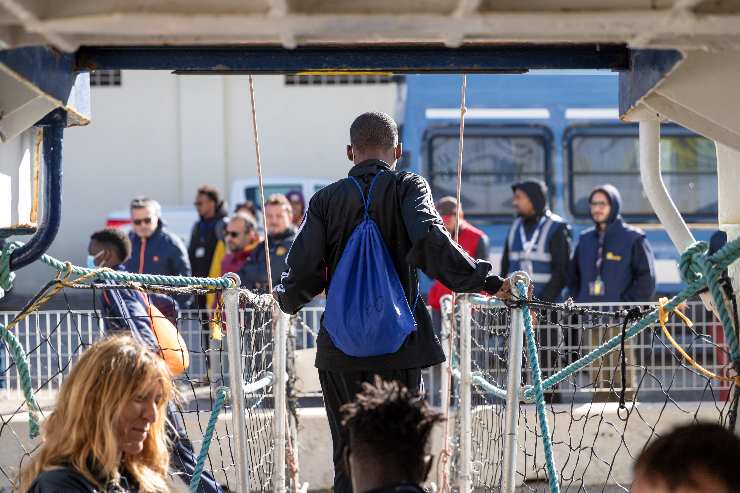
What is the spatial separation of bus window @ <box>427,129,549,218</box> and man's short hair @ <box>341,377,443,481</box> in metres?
11.1

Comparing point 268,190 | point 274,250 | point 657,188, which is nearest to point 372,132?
point 657,188

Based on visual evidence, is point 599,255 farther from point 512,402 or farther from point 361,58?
point 361,58

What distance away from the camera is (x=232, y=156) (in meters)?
21.3

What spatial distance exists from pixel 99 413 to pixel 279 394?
340 cm

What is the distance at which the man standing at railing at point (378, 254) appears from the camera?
175 inches

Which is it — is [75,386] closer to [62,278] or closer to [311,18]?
[62,278]

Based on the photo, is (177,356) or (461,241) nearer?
(177,356)

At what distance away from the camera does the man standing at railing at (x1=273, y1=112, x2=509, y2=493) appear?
4.45 meters

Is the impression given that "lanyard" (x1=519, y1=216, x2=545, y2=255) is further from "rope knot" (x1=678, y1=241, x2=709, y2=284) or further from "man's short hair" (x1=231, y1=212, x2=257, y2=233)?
"rope knot" (x1=678, y1=241, x2=709, y2=284)

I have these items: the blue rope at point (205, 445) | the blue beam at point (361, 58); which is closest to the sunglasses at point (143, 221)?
the blue rope at point (205, 445)

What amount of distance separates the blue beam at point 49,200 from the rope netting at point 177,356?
206mm

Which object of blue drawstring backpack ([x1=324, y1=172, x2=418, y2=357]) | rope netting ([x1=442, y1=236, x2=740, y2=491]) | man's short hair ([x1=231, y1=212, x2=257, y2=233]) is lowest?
rope netting ([x1=442, y1=236, x2=740, y2=491])

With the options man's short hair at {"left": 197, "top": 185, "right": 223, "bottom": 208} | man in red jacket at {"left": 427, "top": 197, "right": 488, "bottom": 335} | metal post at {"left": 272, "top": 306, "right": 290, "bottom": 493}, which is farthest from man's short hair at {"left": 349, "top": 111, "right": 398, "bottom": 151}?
man's short hair at {"left": 197, "top": 185, "right": 223, "bottom": 208}

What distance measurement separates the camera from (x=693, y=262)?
3.10 m
